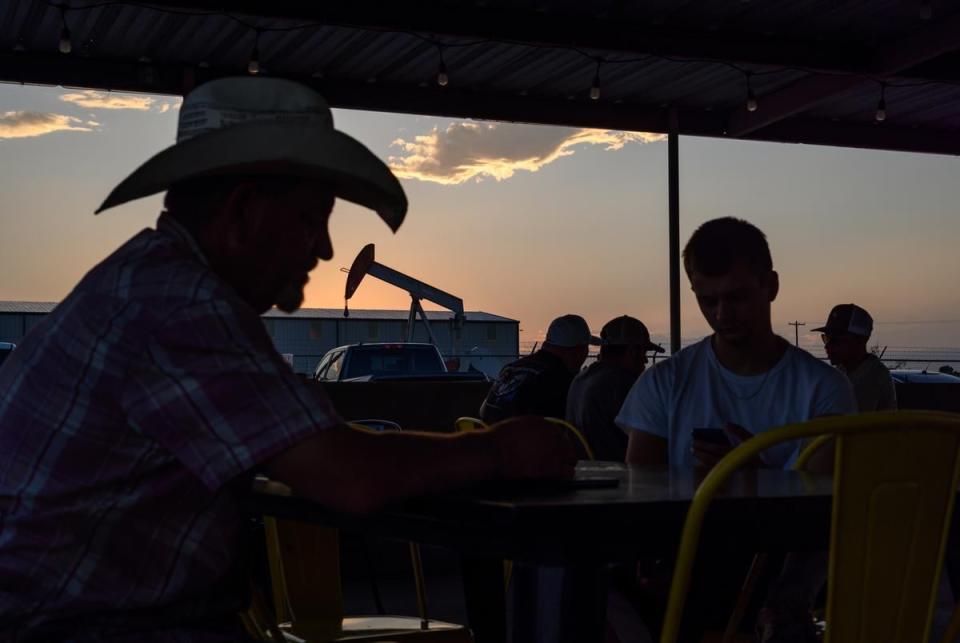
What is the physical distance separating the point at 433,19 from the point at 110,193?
302 inches

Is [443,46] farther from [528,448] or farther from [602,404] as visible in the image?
[528,448]

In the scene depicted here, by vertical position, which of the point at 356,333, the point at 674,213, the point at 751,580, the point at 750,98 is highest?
the point at 750,98

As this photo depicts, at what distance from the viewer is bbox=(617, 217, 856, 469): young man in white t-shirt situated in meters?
3.08

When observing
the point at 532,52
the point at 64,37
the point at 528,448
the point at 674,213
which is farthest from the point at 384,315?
the point at 528,448

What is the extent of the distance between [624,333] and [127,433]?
4.99 meters

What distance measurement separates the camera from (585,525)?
5.60 feet

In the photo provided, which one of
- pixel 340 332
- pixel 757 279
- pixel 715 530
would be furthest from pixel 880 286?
pixel 340 332

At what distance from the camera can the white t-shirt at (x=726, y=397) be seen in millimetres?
3051

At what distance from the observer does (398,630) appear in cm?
298

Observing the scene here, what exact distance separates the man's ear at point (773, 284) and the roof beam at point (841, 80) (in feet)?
25.2

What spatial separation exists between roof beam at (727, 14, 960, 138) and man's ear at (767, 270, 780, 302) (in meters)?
7.70

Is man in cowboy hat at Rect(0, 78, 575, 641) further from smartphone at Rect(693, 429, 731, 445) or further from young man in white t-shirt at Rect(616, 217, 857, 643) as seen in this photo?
young man in white t-shirt at Rect(616, 217, 857, 643)

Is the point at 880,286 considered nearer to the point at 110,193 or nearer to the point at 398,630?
the point at 398,630

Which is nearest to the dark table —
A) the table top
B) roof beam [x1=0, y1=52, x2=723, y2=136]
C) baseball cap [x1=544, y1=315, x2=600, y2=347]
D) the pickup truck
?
the table top
